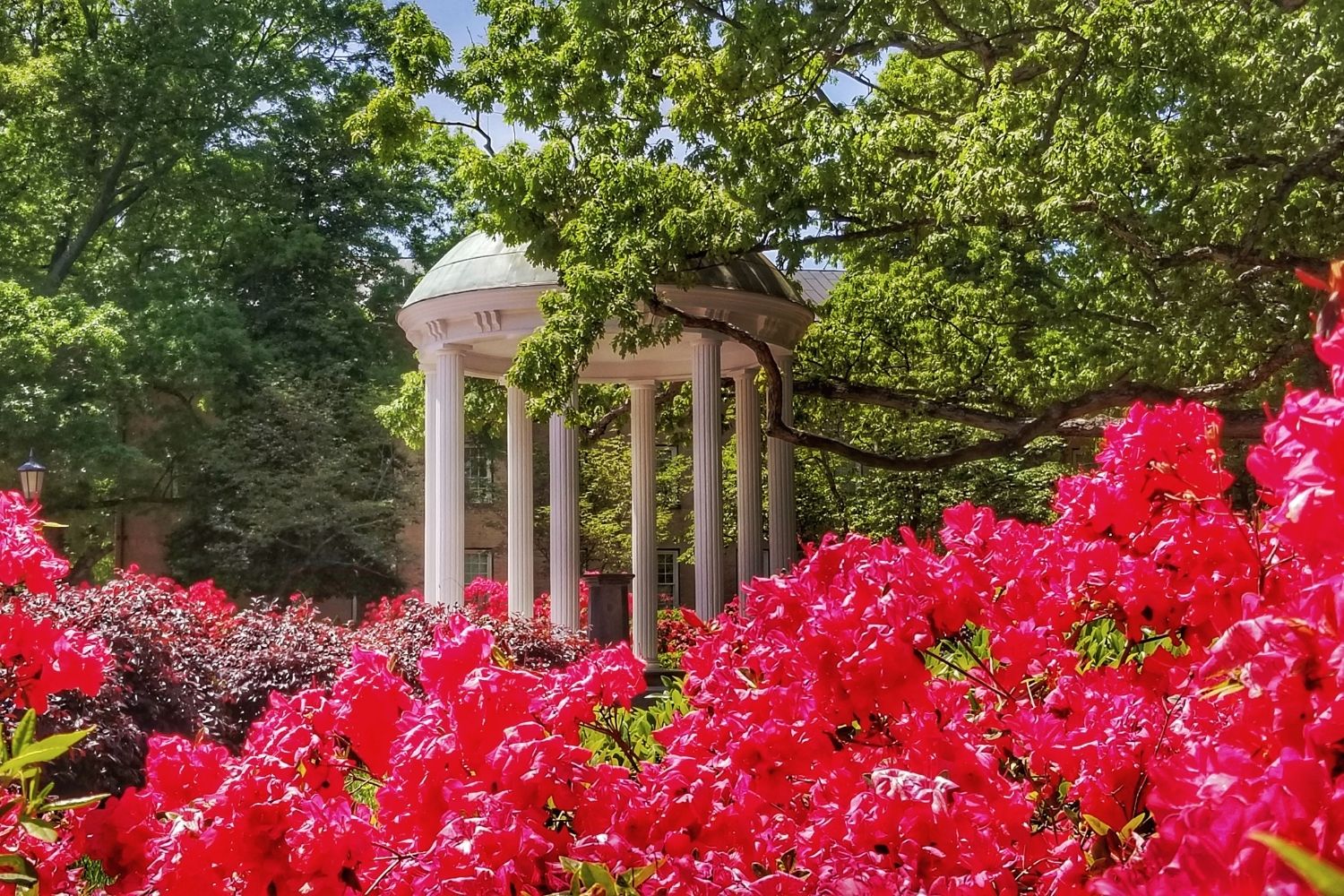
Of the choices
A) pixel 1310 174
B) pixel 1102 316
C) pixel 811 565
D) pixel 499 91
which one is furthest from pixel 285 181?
pixel 811 565

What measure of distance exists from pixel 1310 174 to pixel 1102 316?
11.8ft

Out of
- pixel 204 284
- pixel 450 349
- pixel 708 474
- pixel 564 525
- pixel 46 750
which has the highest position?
pixel 204 284

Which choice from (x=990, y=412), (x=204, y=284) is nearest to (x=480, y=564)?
(x=204, y=284)

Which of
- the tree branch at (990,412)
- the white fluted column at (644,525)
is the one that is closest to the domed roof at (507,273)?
the tree branch at (990,412)

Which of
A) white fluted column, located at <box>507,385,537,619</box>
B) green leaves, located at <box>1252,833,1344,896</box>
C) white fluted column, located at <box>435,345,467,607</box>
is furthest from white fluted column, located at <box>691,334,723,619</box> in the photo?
green leaves, located at <box>1252,833,1344,896</box>

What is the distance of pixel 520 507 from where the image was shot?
14586 mm

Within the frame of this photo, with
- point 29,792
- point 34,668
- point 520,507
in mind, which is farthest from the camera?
point 520,507

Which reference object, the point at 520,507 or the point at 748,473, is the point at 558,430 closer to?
the point at 520,507

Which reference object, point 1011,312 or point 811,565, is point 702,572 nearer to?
point 1011,312

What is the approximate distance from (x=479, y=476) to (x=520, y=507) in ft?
48.3

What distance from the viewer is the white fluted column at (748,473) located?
578 inches

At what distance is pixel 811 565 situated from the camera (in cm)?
297

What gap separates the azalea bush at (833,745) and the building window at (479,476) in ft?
82.9

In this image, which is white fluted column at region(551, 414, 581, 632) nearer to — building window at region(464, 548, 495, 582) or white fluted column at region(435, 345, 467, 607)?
white fluted column at region(435, 345, 467, 607)
